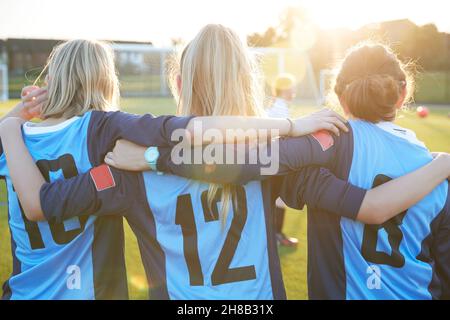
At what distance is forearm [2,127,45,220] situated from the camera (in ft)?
6.55

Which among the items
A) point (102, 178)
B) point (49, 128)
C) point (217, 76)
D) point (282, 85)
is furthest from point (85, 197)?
point (282, 85)

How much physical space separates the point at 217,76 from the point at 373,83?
0.61m

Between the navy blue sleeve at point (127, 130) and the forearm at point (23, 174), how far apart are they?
0.23 meters

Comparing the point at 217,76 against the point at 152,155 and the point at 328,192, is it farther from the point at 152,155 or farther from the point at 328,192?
the point at 328,192

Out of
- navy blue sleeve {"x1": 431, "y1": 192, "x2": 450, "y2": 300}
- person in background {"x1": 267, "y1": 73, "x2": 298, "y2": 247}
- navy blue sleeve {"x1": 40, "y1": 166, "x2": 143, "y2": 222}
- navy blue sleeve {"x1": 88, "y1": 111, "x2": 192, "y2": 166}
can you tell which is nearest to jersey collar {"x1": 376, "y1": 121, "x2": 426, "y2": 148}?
navy blue sleeve {"x1": 431, "y1": 192, "x2": 450, "y2": 300}

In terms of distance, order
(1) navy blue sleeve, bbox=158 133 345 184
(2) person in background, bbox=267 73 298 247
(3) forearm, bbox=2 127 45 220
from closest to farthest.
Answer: (1) navy blue sleeve, bbox=158 133 345 184
(3) forearm, bbox=2 127 45 220
(2) person in background, bbox=267 73 298 247

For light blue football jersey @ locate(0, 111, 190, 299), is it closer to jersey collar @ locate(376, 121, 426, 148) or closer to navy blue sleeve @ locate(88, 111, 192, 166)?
navy blue sleeve @ locate(88, 111, 192, 166)

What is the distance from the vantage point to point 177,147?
1.92m

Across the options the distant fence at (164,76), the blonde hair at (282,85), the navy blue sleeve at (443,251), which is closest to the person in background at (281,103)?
the blonde hair at (282,85)

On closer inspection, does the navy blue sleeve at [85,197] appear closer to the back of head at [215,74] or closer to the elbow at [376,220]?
the back of head at [215,74]

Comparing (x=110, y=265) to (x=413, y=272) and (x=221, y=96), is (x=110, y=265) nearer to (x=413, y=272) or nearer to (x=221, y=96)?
(x=221, y=96)

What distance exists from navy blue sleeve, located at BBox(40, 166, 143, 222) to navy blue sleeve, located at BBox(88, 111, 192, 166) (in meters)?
0.13

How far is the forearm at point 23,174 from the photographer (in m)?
2.00

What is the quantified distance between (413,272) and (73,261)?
134cm
